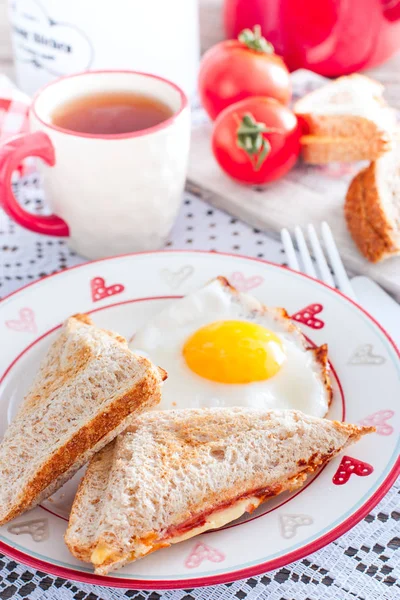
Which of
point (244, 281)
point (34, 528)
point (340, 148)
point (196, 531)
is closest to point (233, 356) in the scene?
point (244, 281)

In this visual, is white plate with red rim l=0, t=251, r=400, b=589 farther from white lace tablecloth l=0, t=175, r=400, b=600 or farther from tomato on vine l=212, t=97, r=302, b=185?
tomato on vine l=212, t=97, r=302, b=185

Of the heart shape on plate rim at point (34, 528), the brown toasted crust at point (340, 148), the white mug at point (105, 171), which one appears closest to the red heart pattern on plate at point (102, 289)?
the white mug at point (105, 171)

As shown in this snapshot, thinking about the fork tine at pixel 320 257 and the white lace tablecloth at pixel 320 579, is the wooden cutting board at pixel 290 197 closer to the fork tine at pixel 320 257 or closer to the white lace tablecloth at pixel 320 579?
the fork tine at pixel 320 257

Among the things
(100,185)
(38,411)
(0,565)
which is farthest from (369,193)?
(0,565)

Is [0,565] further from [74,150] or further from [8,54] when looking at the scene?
[8,54]

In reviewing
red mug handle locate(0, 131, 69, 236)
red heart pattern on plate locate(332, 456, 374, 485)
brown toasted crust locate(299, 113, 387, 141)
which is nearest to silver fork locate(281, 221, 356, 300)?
brown toasted crust locate(299, 113, 387, 141)

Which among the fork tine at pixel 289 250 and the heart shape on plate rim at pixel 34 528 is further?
the fork tine at pixel 289 250
